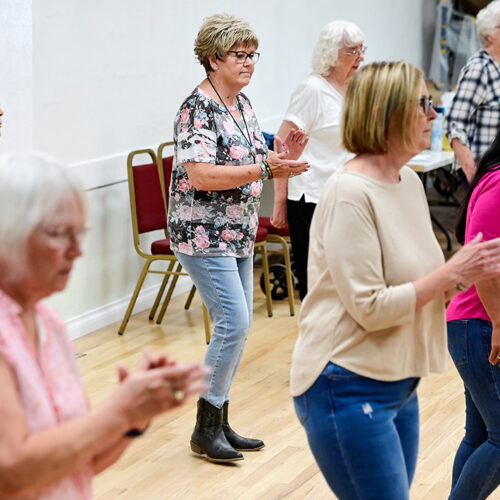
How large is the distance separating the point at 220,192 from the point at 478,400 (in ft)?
4.25

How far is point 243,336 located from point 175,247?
0.41 metres

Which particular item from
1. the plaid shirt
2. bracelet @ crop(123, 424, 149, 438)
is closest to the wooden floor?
the plaid shirt

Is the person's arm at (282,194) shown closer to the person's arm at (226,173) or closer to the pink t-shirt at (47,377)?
the person's arm at (226,173)

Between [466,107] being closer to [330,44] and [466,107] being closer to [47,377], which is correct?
[330,44]

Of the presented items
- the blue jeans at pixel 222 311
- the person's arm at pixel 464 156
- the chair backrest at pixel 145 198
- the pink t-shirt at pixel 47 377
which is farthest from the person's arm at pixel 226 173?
the person's arm at pixel 464 156

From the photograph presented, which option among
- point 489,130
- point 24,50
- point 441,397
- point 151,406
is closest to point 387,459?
point 151,406

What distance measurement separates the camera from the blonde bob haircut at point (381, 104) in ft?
6.10

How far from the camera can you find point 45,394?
127 centimetres

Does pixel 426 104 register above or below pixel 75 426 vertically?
above

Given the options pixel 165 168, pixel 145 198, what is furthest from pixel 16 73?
pixel 165 168

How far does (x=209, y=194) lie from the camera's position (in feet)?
10.7

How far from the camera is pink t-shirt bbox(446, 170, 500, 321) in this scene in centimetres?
224

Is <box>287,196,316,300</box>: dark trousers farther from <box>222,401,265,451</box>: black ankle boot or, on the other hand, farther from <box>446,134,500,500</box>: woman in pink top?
<box>446,134,500,500</box>: woman in pink top

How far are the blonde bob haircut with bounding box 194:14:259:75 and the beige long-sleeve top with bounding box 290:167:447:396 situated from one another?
1551 mm
